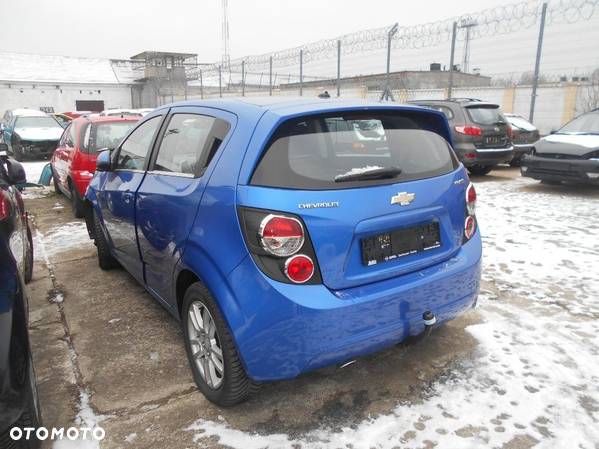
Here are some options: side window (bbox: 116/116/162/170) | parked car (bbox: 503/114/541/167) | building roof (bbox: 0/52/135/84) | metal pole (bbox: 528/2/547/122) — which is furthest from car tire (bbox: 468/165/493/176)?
building roof (bbox: 0/52/135/84)

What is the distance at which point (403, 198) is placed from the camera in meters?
2.49

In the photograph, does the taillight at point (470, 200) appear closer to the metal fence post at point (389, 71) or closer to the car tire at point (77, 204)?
the car tire at point (77, 204)

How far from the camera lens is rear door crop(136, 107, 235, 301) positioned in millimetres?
2678

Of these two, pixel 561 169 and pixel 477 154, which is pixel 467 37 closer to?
pixel 477 154

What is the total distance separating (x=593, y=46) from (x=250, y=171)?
40.3 feet

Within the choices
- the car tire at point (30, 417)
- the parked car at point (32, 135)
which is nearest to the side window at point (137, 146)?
the car tire at point (30, 417)

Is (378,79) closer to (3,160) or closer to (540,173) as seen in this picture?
(540,173)

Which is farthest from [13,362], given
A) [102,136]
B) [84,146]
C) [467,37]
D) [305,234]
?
[467,37]

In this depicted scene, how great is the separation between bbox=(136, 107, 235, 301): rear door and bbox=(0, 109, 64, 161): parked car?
1316 centimetres

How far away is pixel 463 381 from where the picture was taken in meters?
2.87

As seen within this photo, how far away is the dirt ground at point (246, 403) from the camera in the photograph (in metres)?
2.42

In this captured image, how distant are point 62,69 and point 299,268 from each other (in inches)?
1993

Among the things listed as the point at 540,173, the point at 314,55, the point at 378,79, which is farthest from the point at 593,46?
the point at 314,55

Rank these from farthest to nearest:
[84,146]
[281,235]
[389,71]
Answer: [389,71]
[84,146]
[281,235]
